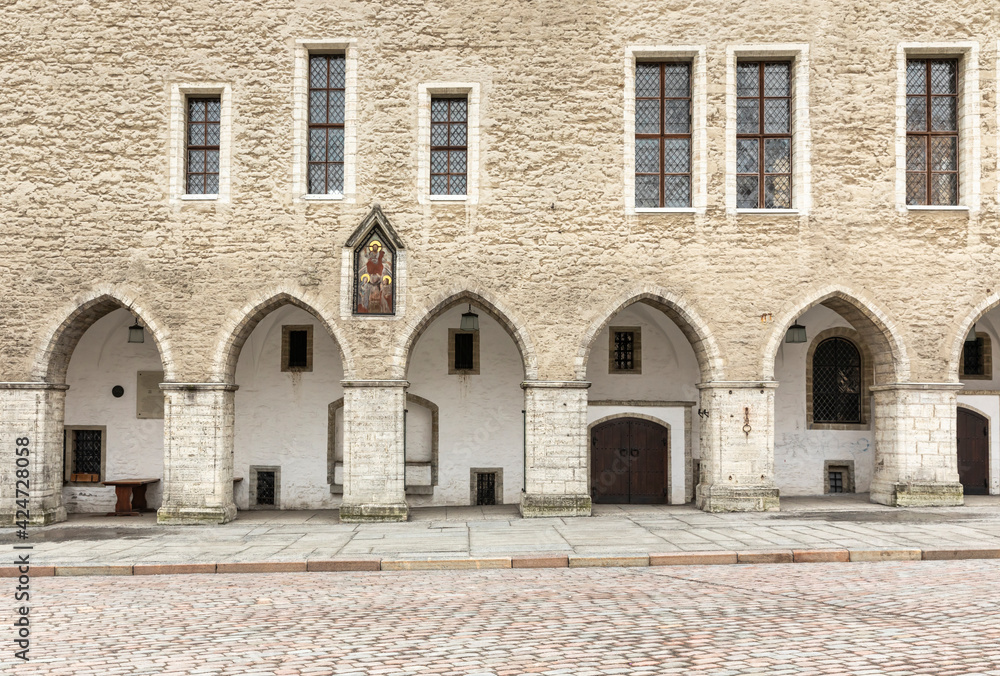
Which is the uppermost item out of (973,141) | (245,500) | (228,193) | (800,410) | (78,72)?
(78,72)

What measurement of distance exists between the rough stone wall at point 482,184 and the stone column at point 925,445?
1.58 ft

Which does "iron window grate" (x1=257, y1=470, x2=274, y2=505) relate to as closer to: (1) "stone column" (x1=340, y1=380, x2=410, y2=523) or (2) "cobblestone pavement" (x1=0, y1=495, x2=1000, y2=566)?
(2) "cobblestone pavement" (x1=0, y1=495, x2=1000, y2=566)

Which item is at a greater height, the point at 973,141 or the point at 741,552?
the point at 973,141

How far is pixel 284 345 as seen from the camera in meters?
18.8

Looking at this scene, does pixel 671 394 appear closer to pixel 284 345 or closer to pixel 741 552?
pixel 741 552

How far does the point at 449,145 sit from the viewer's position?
17.0 m

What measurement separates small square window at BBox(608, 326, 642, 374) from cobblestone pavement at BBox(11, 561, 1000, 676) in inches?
310

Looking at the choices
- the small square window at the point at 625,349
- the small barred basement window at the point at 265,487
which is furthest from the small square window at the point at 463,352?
the small barred basement window at the point at 265,487

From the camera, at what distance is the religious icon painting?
16359 mm

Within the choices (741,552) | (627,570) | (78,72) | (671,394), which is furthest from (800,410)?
Answer: (78,72)

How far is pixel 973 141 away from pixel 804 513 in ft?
26.4

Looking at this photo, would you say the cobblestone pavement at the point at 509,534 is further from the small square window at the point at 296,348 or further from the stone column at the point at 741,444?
the small square window at the point at 296,348

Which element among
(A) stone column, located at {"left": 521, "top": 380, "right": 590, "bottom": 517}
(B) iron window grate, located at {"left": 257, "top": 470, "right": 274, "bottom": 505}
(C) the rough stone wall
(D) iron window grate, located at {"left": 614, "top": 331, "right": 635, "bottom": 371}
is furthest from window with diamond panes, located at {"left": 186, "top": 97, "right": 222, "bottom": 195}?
(D) iron window grate, located at {"left": 614, "top": 331, "right": 635, "bottom": 371}

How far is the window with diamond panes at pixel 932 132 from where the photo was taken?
56.0 feet
